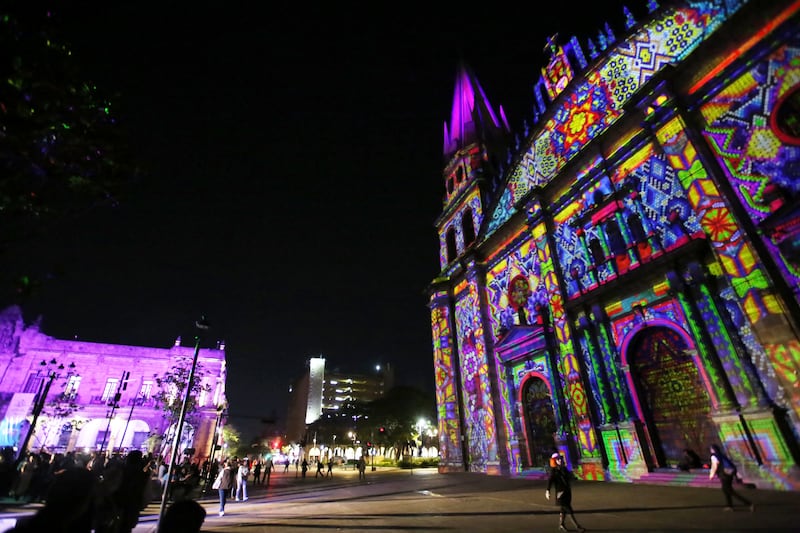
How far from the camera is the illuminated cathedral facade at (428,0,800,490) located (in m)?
9.20

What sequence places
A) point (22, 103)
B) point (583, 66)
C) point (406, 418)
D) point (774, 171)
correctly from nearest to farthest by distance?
point (22, 103), point (774, 171), point (583, 66), point (406, 418)

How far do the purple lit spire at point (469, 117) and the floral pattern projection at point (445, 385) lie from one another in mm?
13093

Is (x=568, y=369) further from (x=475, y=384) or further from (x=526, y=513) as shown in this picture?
(x=526, y=513)

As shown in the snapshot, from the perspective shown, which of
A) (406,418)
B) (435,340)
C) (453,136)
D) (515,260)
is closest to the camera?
(515,260)

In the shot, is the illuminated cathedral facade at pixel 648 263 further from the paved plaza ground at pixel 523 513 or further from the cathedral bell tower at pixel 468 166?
the cathedral bell tower at pixel 468 166

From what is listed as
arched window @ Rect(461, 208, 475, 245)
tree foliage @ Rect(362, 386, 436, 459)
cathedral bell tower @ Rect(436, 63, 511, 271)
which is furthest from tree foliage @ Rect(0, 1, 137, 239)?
tree foliage @ Rect(362, 386, 436, 459)

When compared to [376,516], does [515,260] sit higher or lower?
higher

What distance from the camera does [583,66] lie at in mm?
16375

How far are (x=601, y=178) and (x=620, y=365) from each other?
7.50 metres

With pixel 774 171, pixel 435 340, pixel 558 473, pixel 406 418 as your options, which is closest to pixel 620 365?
pixel 774 171

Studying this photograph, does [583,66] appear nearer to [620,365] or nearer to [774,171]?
[774,171]

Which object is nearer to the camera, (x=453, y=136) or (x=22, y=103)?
(x=22, y=103)

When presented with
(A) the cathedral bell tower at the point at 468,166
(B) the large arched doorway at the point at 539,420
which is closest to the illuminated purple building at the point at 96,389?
(A) the cathedral bell tower at the point at 468,166

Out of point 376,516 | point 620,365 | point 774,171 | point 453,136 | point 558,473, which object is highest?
point 453,136
